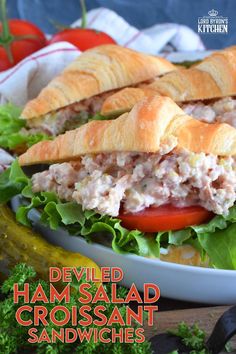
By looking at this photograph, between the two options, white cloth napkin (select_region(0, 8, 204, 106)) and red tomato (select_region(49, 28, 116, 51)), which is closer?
white cloth napkin (select_region(0, 8, 204, 106))

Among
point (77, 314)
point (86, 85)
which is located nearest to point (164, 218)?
point (77, 314)

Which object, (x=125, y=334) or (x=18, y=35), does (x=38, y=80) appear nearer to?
(x=18, y=35)

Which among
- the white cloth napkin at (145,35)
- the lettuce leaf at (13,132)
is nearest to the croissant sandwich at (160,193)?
the lettuce leaf at (13,132)

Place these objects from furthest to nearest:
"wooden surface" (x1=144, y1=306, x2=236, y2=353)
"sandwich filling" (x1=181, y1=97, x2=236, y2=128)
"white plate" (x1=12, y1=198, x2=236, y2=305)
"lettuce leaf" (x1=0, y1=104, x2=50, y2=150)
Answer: "lettuce leaf" (x1=0, y1=104, x2=50, y2=150) → "sandwich filling" (x1=181, y1=97, x2=236, y2=128) → "white plate" (x1=12, y1=198, x2=236, y2=305) → "wooden surface" (x1=144, y1=306, x2=236, y2=353)

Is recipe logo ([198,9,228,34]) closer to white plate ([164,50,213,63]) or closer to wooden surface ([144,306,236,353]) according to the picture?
white plate ([164,50,213,63])

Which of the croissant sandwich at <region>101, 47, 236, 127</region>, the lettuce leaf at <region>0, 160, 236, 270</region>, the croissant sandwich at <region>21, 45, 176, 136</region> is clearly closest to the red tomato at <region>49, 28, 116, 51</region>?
the croissant sandwich at <region>21, 45, 176, 136</region>

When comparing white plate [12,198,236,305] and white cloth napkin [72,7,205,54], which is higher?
white plate [12,198,236,305]

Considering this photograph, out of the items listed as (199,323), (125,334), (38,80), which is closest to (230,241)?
(199,323)

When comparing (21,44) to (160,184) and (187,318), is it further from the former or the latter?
(187,318)
